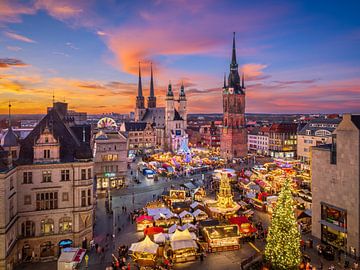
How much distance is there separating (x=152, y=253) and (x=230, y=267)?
7092mm

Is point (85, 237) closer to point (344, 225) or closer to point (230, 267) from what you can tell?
point (230, 267)

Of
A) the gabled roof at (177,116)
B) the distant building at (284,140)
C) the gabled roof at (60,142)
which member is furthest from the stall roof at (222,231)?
the gabled roof at (177,116)

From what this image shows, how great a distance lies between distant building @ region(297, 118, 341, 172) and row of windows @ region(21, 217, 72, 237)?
6149cm

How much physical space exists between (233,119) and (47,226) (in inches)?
3220

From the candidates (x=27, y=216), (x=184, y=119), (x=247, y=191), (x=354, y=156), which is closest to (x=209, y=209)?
(x=247, y=191)

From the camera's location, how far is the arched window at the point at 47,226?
3048 cm

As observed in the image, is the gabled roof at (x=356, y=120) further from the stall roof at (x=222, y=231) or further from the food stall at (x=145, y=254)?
the food stall at (x=145, y=254)

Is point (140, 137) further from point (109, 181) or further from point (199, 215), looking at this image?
point (199, 215)

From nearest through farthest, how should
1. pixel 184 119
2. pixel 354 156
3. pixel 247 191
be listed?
pixel 354 156
pixel 247 191
pixel 184 119

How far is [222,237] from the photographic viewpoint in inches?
1228

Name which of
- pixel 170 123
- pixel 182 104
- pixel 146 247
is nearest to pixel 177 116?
pixel 170 123

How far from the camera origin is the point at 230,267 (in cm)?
2728

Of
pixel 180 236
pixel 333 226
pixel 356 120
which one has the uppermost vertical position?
pixel 356 120

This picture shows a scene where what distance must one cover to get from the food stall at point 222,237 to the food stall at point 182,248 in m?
2.45
